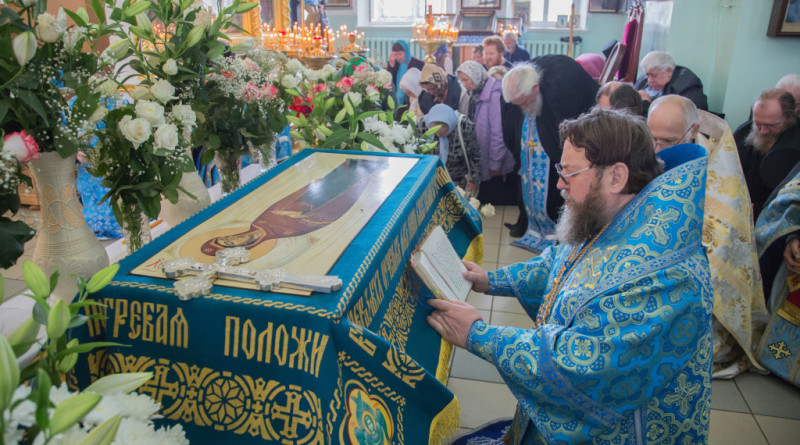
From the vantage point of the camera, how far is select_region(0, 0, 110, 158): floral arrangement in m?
1.17

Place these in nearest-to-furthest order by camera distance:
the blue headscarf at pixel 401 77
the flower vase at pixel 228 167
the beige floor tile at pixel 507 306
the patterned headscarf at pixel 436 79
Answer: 1. the flower vase at pixel 228 167
2. the beige floor tile at pixel 507 306
3. the patterned headscarf at pixel 436 79
4. the blue headscarf at pixel 401 77

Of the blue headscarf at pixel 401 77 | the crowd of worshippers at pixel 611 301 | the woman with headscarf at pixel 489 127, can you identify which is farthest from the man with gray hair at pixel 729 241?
the blue headscarf at pixel 401 77

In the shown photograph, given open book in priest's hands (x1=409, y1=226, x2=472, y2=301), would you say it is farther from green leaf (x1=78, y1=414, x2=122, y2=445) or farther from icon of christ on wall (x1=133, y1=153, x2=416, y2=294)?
green leaf (x1=78, y1=414, x2=122, y2=445)

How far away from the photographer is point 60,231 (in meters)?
1.42

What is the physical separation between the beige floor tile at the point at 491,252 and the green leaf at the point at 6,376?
14.0 ft

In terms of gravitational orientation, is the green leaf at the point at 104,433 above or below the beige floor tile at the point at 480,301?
above

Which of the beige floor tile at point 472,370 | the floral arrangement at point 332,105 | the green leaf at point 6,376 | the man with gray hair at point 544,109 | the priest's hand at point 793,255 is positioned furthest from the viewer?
the man with gray hair at point 544,109

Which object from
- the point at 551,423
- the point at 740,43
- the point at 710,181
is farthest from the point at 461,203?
the point at 740,43

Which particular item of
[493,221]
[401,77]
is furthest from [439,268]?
[401,77]

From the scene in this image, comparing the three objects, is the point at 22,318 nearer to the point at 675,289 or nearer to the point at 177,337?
A: the point at 177,337

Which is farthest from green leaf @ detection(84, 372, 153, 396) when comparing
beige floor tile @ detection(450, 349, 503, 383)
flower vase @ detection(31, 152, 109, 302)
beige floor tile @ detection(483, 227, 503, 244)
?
beige floor tile @ detection(483, 227, 503, 244)

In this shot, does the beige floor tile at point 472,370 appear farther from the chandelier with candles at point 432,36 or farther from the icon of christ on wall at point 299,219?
the chandelier with candles at point 432,36

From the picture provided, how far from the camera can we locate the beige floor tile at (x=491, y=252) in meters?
4.67

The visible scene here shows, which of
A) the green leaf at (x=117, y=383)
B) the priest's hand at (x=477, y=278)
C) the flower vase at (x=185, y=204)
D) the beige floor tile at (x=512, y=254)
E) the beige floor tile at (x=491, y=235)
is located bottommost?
the beige floor tile at (x=491, y=235)
